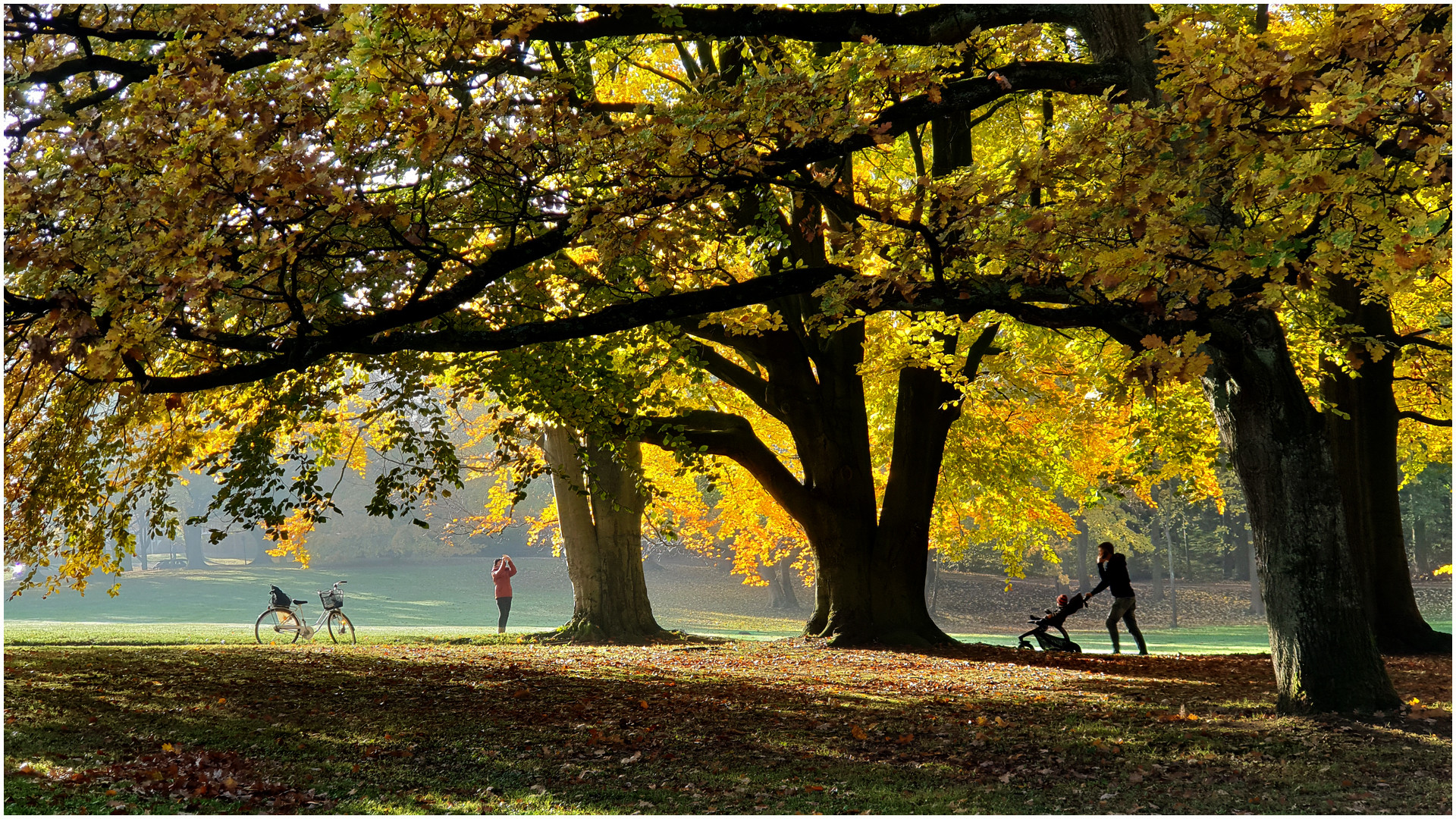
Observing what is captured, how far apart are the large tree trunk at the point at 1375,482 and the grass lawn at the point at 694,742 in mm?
2304

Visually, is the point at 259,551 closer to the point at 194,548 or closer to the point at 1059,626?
the point at 194,548

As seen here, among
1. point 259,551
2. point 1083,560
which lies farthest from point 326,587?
point 1083,560

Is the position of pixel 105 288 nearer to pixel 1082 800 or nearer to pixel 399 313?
pixel 399 313

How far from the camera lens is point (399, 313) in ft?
21.5

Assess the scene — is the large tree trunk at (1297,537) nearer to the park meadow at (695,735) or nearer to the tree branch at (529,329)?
the park meadow at (695,735)

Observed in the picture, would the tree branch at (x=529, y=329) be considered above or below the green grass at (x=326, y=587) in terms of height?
above

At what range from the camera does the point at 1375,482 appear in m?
13.2

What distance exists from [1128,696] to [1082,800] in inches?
145

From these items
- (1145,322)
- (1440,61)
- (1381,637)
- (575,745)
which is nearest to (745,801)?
(575,745)

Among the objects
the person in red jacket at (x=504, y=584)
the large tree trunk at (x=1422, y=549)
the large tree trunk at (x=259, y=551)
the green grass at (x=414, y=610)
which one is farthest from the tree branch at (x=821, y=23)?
the large tree trunk at (x=259, y=551)

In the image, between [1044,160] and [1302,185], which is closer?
[1302,185]

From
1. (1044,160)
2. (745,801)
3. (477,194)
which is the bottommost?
(745,801)

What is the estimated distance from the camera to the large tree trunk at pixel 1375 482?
1259 cm

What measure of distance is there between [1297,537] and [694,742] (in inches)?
188
